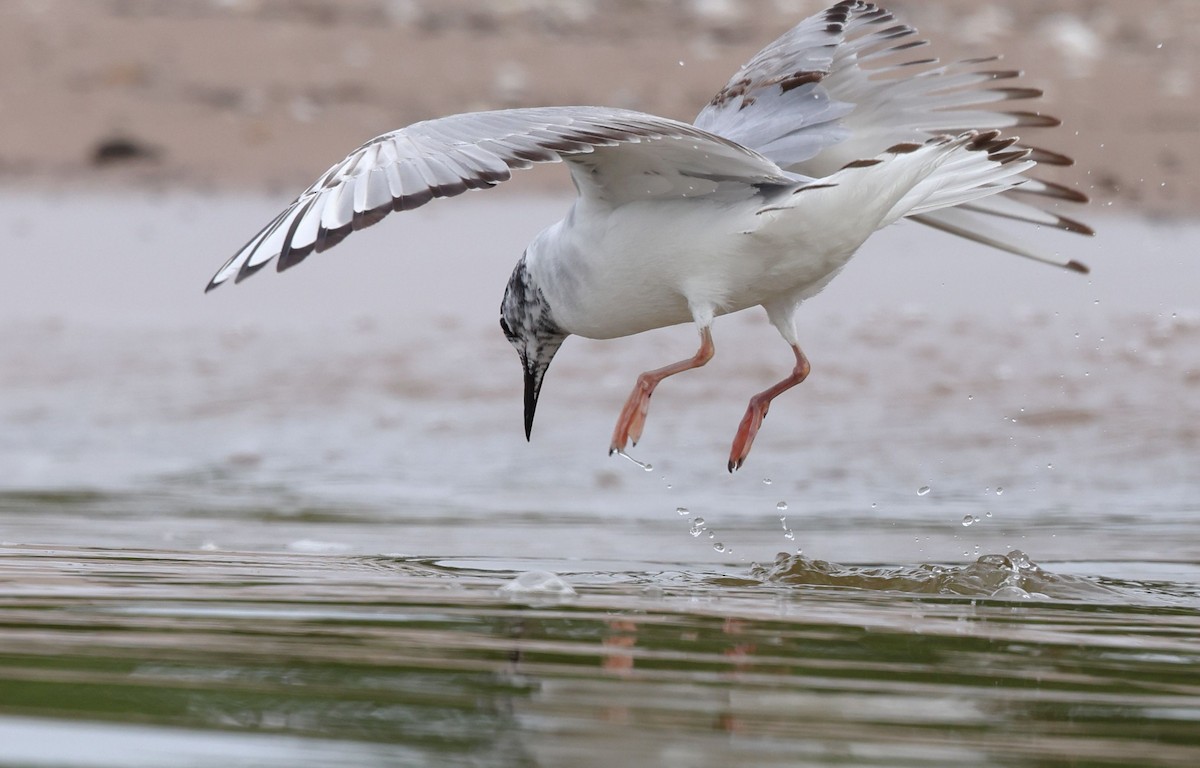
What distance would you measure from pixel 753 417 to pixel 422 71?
10282 millimetres

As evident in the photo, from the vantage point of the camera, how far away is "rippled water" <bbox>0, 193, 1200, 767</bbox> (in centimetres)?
344

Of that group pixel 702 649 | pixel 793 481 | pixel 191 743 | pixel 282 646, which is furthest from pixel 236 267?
pixel 793 481

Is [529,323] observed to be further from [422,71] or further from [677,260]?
[422,71]

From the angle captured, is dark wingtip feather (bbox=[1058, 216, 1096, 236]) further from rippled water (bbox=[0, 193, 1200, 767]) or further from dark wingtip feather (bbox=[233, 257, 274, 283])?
dark wingtip feather (bbox=[233, 257, 274, 283])

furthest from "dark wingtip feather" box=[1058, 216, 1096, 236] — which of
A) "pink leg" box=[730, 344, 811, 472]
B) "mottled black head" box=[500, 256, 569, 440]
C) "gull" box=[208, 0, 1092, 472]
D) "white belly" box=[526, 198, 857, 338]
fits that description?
"mottled black head" box=[500, 256, 569, 440]

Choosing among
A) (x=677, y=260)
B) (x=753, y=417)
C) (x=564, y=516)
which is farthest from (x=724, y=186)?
(x=564, y=516)

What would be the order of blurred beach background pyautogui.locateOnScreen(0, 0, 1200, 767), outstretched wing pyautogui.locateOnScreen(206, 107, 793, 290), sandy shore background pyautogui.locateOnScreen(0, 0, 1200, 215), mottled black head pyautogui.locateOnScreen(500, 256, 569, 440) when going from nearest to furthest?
blurred beach background pyautogui.locateOnScreen(0, 0, 1200, 767), outstretched wing pyautogui.locateOnScreen(206, 107, 793, 290), mottled black head pyautogui.locateOnScreen(500, 256, 569, 440), sandy shore background pyautogui.locateOnScreen(0, 0, 1200, 215)

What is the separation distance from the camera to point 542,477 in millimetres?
8039

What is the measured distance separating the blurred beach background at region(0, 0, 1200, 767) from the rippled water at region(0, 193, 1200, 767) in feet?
0.08

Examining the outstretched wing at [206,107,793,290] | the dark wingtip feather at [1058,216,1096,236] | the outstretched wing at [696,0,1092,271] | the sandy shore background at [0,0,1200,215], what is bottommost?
the outstretched wing at [206,107,793,290]

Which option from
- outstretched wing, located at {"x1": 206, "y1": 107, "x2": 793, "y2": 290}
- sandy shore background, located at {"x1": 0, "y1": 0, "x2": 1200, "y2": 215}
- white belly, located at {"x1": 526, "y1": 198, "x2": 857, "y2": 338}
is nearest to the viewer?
outstretched wing, located at {"x1": 206, "y1": 107, "x2": 793, "y2": 290}

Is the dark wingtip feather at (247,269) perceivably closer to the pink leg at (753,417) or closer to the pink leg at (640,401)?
the pink leg at (640,401)

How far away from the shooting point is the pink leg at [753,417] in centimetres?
635

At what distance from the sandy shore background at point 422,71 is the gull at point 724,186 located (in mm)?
7075
